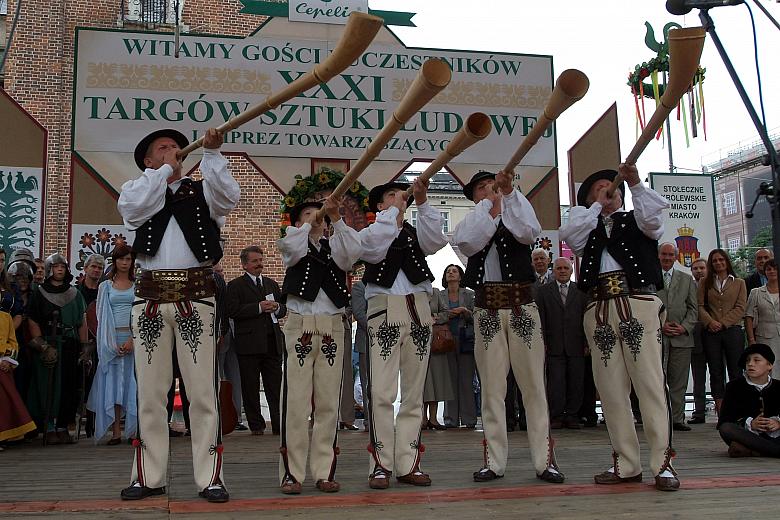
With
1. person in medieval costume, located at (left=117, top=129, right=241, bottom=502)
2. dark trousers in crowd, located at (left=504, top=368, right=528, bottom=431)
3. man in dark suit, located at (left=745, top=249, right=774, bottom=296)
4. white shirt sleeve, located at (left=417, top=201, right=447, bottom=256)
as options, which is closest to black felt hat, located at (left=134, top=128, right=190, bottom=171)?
person in medieval costume, located at (left=117, top=129, right=241, bottom=502)

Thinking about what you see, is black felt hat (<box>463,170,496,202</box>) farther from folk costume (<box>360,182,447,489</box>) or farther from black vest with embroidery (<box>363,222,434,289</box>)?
black vest with embroidery (<box>363,222,434,289</box>)

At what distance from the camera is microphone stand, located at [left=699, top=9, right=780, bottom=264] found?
3.59 meters

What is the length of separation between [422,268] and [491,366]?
658 millimetres

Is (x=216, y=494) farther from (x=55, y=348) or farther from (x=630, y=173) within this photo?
(x=55, y=348)

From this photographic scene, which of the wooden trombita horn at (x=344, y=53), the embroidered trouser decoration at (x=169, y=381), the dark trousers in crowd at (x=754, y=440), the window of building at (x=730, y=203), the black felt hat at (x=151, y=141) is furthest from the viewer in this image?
the window of building at (x=730, y=203)

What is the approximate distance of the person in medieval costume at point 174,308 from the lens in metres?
3.82

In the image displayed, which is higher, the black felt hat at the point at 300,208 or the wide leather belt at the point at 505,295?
the black felt hat at the point at 300,208

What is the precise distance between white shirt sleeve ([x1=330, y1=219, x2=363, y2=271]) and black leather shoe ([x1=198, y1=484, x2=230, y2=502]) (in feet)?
4.26

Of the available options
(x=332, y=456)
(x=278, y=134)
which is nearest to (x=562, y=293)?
(x=278, y=134)

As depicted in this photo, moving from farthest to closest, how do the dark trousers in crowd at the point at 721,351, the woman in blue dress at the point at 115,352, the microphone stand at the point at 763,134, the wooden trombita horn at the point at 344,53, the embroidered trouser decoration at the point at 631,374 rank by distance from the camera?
the dark trousers in crowd at the point at 721,351 < the woman in blue dress at the point at 115,352 < the embroidered trouser decoration at the point at 631,374 < the microphone stand at the point at 763,134 < the wooden trombita horn at the point at 344,53

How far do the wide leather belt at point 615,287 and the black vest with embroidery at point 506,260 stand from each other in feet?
1.24

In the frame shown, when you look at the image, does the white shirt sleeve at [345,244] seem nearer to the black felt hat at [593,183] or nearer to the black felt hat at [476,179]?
the black felt hat at [476,179]

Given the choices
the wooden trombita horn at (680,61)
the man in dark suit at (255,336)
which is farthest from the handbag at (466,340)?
the wooden trombita horn at (680,61)

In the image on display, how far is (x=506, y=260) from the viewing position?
→ 14.6ft
